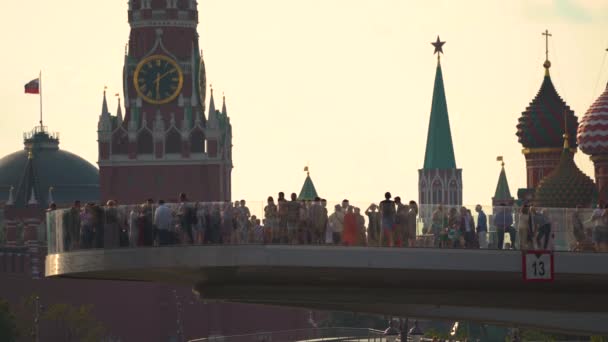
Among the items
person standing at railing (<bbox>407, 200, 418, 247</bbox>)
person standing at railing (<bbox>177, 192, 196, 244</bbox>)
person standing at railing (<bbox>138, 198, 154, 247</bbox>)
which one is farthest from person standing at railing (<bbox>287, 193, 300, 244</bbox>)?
person standing at railing (<bbox>138, 198, 154, 247</bbox>)

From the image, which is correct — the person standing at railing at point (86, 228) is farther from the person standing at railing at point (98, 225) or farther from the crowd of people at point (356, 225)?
the crowd of people at point (356, 225)

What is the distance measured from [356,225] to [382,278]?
3.15 metres

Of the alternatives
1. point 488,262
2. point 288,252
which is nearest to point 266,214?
point 288,252

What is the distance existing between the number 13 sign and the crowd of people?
439 mm

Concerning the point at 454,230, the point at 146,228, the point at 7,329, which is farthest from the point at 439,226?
the point at 7,329

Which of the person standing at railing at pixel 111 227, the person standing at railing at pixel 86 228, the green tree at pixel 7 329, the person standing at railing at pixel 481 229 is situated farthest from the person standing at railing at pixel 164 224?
the green tree at pixel 7 329

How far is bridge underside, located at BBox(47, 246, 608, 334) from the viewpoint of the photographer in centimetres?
7988

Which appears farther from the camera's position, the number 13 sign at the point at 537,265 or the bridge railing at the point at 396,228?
the bridge railing at the point at 396,228

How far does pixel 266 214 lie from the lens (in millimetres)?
80625

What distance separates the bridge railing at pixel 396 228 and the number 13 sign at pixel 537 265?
1.56 feet

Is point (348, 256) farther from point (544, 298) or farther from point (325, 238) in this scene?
point (544, 298)

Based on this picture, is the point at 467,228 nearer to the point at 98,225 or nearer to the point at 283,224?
the point at 283,224

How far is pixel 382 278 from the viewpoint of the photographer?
272 feet

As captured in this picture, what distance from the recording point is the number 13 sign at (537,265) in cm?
7944
